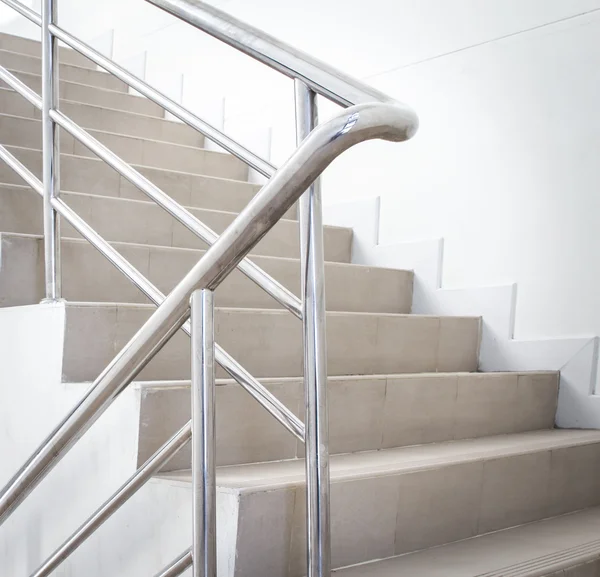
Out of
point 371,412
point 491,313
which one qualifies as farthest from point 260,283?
point 491,313

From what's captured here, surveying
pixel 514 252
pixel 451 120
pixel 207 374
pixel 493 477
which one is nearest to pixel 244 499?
pixel 207 374

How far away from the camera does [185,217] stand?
1.16 metres

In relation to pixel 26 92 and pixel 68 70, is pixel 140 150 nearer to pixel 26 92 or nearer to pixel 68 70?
pixel 68 70

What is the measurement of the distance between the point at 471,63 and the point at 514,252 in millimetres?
582

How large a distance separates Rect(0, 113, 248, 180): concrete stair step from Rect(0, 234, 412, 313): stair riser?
26.6 inches

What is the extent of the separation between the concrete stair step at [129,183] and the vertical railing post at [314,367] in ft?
3.97

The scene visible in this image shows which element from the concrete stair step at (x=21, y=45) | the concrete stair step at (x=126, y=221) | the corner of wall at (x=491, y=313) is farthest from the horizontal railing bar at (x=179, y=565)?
the concrete stair step at (x=21, y=45)

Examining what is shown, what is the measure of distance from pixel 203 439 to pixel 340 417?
71 centimetres

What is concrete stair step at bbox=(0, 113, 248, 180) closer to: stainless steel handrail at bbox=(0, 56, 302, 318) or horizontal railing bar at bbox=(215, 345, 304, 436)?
stainless steel handrail at bbox=(0, 56, 302, 318)

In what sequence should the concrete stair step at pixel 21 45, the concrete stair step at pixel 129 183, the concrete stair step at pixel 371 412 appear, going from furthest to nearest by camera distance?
1. the concrete stair step at pixel 21 45
2. the concrete stair step at pixel 129 183
3. the concrete stair step at pixel 371 412

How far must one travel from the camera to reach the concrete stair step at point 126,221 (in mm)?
1809

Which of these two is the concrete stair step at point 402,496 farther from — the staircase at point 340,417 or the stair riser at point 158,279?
the stair riser at point 158,279

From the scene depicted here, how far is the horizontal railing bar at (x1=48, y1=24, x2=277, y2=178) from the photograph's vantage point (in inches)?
41.5

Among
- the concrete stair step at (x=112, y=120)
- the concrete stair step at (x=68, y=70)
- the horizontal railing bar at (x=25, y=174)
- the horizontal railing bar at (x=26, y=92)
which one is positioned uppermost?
the concrete stair step at (x=68, y=70)
